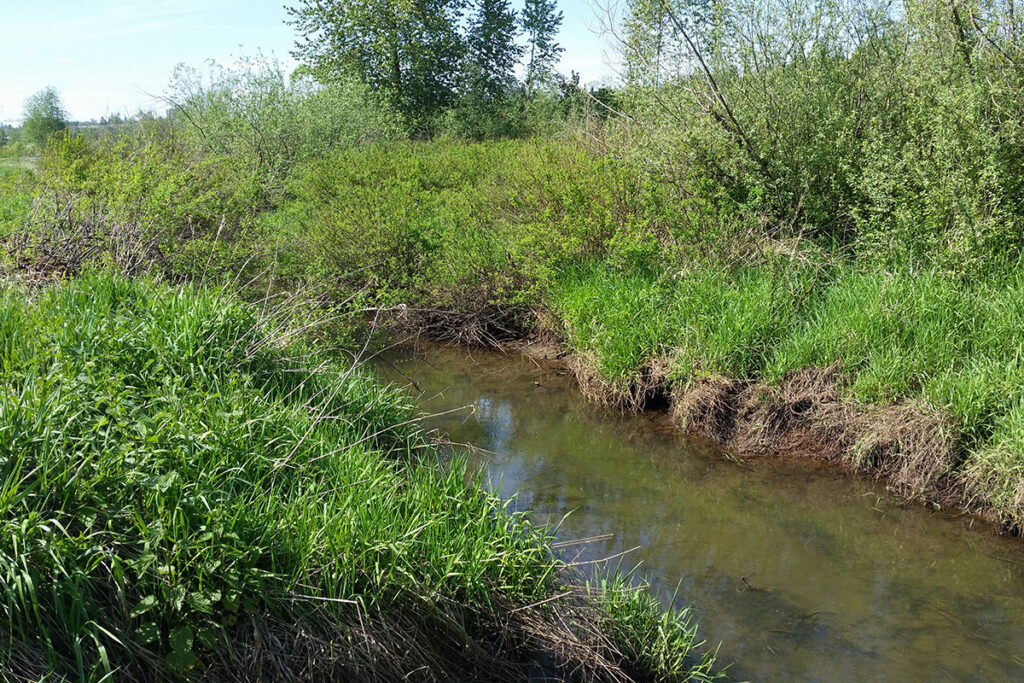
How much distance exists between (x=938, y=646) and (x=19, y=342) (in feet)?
18.9

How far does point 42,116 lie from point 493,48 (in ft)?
140

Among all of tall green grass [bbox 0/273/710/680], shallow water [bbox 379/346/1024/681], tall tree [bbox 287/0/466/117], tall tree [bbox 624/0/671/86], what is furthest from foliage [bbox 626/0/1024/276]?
tall tree [bbox 287/0/466/117]

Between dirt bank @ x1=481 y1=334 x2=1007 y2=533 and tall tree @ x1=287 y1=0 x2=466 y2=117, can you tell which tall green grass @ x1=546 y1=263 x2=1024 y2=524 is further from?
tall tree @ x1=287 y1=0 x2=466 y2=117

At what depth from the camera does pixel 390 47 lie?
94.4ft

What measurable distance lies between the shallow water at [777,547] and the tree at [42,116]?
59513mm

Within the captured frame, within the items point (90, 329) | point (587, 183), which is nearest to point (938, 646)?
point (90, 329)

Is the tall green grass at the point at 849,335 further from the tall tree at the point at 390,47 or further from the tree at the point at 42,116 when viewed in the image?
the tree at the point at 42,116

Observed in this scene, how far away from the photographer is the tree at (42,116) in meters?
56.8

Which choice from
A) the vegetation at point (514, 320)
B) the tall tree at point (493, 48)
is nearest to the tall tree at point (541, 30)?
the tall tree at point (493, 48)

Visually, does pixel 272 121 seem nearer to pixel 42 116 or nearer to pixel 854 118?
pixel 854 118

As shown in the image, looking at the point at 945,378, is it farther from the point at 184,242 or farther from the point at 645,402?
the point at 184,242

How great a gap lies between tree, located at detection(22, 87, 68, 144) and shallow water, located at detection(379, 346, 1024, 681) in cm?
5951

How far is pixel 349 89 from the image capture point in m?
21.9

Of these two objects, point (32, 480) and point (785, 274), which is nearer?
point (32, 480)
